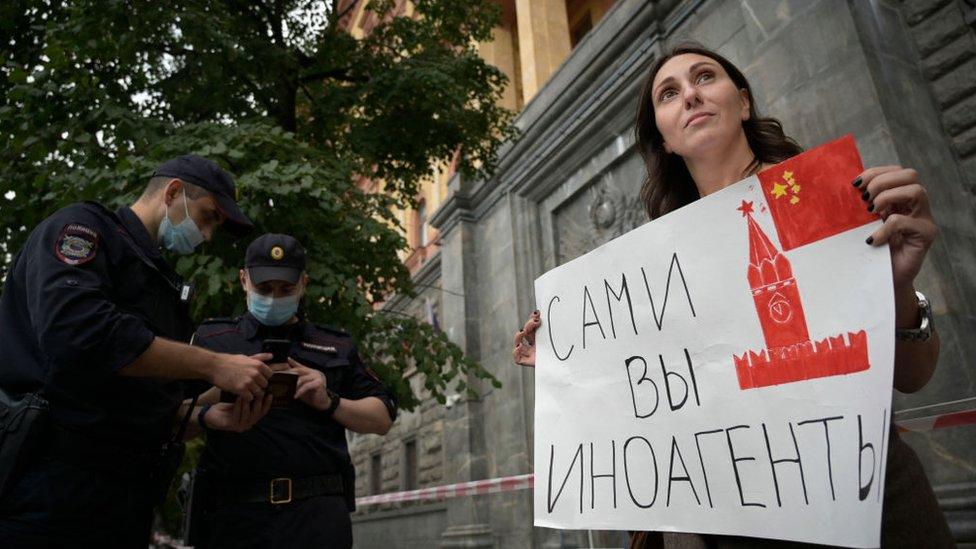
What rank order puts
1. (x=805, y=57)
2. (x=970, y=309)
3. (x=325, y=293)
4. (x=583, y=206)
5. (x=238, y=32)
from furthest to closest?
(x=583, y=206) → (x=238, y=32) → (x=325, y=293) → (x=805, y=57) → (x=970, y=309)

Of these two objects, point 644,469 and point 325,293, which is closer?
point 644,469

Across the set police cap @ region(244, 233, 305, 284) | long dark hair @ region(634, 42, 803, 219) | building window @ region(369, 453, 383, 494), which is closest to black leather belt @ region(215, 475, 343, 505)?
police cap @ region(244, 233, 305, 284)

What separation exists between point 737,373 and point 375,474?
17.0 metres

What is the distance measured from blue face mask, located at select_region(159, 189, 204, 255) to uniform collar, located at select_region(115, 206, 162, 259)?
9 cm

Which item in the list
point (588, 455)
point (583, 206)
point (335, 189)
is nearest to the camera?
point (588, 455)

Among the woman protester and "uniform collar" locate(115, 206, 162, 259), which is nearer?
the woman protester

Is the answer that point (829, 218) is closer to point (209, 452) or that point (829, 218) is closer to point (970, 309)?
point (209, 452)

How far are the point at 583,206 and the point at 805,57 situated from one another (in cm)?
419

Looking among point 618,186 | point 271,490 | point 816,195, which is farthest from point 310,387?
point 618,186

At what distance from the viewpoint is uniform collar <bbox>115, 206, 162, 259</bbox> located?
2084 mm

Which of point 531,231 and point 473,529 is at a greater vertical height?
point 531,231

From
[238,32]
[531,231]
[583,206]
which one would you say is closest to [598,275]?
[238,32]

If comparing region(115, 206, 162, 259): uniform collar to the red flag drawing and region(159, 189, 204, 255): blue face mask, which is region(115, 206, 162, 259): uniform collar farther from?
the red flag drawing

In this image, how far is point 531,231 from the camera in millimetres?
9750
